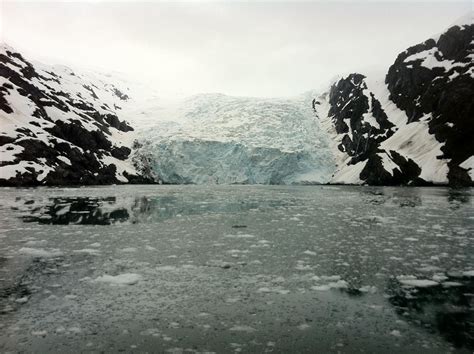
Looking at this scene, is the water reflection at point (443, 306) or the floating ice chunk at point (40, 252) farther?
the floating ice chunk at point (40, 252)

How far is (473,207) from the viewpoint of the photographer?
28531 millimetres

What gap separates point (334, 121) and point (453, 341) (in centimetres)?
10155

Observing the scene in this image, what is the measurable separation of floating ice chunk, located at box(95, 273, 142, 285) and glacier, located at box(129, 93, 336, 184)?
69.4m

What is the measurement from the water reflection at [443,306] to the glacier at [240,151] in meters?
70.6

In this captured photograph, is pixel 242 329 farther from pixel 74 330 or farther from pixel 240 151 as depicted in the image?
pixel 240 151

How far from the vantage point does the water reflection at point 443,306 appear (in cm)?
754

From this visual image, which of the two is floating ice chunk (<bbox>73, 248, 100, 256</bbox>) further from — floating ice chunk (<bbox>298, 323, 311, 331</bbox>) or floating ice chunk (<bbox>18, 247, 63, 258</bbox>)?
floating ice chunk (<bbox>298, 323, 311, 331</bbox>)

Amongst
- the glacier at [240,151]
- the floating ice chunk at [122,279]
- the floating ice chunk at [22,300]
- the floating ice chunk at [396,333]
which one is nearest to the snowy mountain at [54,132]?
the glacier at [240,151]

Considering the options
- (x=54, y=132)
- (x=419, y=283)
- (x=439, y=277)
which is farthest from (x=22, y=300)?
(x=54, y=132)

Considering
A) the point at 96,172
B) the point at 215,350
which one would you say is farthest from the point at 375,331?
the point at 96,172

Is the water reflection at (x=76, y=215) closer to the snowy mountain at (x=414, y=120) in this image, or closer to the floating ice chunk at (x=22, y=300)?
the floating ice chunk at (x=22, y=300)

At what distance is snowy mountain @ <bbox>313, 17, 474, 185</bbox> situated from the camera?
223ft

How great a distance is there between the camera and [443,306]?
29.2 feet

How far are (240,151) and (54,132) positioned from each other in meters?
34.6
